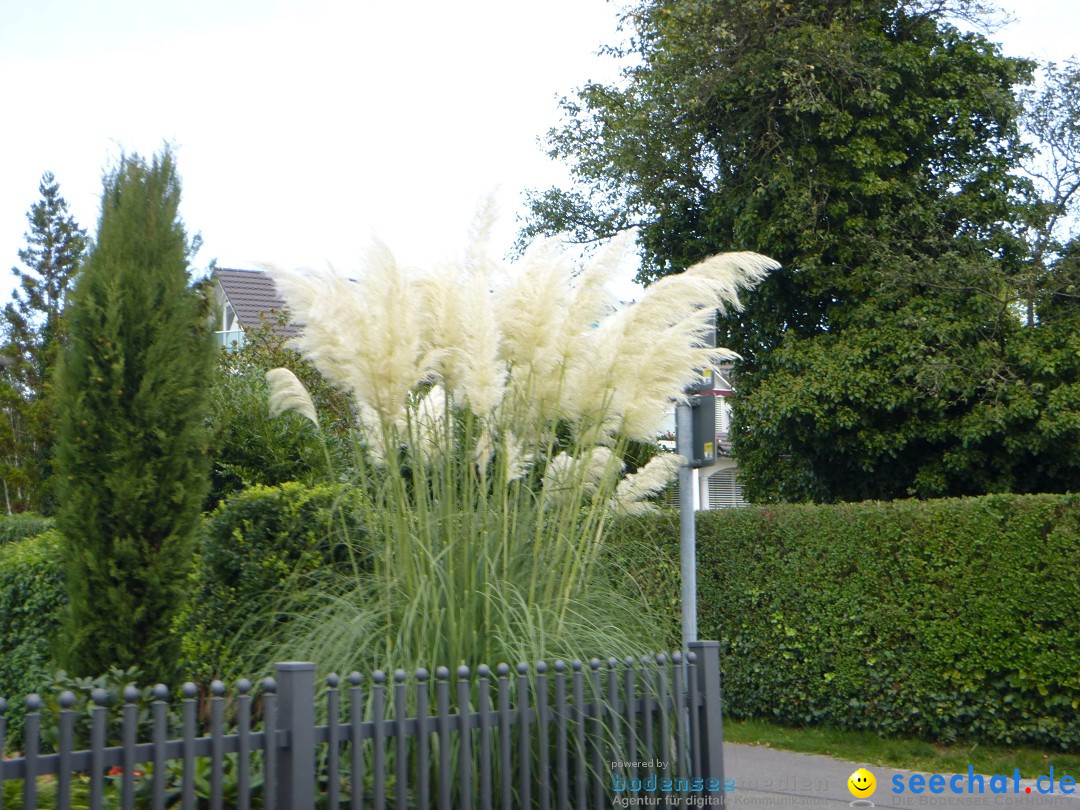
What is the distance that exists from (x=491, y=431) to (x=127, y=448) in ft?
6.42

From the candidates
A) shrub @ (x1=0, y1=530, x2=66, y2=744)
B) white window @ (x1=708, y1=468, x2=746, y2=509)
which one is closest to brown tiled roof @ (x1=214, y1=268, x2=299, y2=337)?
white window @ (x1=708, y1=468, x2=746, y2=509)

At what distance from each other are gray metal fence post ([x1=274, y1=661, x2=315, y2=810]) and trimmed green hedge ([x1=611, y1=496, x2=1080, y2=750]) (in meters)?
4.19

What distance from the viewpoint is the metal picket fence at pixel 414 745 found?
299 cm

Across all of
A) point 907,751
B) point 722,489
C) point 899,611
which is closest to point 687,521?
point 899,611

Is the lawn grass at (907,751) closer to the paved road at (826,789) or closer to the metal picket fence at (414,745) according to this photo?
the paved road at (826,789)

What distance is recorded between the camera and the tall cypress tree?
5.47m

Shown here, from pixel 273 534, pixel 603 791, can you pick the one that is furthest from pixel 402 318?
pixel 273 534

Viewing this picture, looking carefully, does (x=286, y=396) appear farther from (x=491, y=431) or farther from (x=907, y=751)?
(x=907, y=751)

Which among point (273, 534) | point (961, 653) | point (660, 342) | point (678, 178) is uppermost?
point (678, 178)

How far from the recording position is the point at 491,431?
5.15 metres

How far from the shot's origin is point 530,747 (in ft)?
12.9

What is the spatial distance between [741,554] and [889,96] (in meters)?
8.32

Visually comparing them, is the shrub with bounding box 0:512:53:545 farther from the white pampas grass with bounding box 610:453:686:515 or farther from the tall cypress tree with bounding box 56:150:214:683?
the white pampas grass with bounding box 610:453:686:515

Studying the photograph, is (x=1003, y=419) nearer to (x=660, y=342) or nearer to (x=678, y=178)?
(x=678, y=178)
